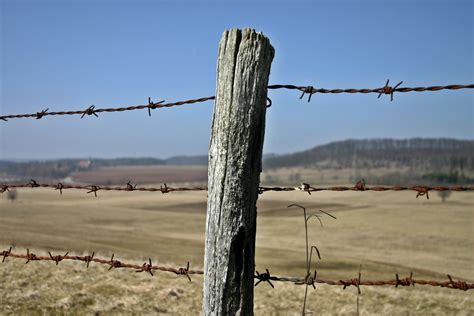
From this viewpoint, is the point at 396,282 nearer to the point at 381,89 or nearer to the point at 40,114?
the point at 381,89

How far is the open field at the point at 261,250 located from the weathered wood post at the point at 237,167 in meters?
3.76

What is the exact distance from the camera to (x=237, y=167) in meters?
2.42

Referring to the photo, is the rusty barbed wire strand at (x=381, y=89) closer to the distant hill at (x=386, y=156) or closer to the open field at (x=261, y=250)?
the open field at (x=261, y=250)

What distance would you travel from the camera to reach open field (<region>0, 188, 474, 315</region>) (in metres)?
6.71

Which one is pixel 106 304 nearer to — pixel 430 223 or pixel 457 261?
pixel 457 261

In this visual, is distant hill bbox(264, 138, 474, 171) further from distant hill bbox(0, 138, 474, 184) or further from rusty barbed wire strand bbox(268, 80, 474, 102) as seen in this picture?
rusty barbed wire strand bbox(268, 80, 474, 102)

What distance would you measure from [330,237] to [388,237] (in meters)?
4.03

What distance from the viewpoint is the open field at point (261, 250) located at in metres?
6.71

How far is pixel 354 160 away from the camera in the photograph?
137m

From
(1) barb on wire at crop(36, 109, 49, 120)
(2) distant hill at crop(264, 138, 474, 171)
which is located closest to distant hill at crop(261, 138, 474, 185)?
(2) distant hill at crop(264, 138, 474, 171)

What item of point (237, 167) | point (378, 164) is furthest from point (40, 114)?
point (378, 164)

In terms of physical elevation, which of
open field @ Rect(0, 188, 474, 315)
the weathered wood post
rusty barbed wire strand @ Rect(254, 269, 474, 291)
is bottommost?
open field @ Rect(0, 188, 474, 315)

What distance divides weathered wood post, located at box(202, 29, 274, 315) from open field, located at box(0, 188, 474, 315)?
12.3ft

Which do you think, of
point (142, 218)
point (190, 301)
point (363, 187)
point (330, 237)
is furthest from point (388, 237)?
point (363, 187)
